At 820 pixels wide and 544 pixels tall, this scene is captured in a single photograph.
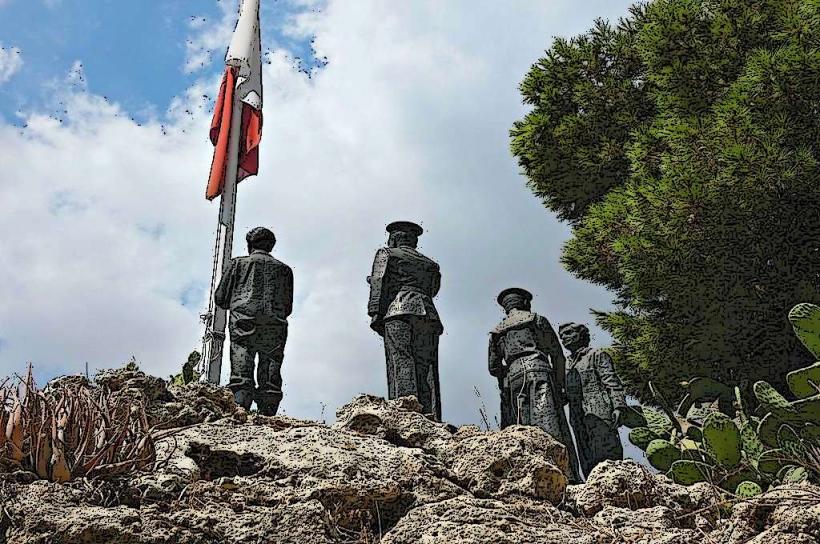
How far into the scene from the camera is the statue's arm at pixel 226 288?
8.01 meters

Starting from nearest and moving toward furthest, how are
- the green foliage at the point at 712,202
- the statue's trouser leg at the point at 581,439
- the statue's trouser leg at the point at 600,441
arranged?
the statue's trouser leg at the point at 600,441 → the statue's trouser leg at the point at 581,439 → the green foliage at the point at 712,202

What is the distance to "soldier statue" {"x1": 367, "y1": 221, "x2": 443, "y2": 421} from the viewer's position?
7.54 m

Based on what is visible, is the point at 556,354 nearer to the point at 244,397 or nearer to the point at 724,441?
the point at 244,397

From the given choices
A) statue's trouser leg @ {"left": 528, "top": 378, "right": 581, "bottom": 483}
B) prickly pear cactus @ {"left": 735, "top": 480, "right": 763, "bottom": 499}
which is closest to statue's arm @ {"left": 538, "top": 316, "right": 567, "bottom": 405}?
statue's trouser leg @ {"left": 528, "top": 378, "right": 581, "bottom": 483}

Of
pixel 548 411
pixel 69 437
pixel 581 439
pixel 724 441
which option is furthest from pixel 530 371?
pixel 69 437

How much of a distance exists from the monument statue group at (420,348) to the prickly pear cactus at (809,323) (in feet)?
7.52

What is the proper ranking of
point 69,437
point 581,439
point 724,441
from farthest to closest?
point 581,439
point 724,441
point 69,437

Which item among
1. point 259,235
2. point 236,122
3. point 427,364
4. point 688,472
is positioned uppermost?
point 236,122

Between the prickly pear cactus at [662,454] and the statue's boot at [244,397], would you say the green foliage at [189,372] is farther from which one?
the prickly pear cactus at [662,454]

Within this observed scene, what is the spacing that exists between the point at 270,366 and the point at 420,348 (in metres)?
1.24

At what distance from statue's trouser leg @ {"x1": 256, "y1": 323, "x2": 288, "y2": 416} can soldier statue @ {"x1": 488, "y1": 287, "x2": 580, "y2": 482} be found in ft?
6.13

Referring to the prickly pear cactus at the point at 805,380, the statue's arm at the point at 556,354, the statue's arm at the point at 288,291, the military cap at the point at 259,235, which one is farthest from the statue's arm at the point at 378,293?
the prickly pear cactus at the point at 805,380

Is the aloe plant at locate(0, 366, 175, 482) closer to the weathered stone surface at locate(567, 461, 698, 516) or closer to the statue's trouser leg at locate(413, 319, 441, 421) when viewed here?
the weathered stone surface at locate(567, 461, 698, 516)

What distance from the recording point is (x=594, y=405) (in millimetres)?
8219
